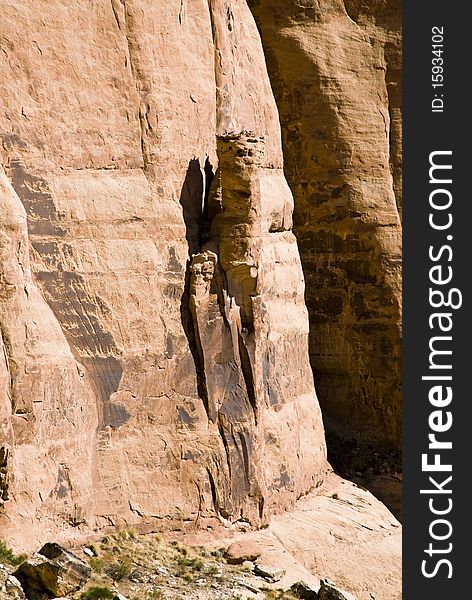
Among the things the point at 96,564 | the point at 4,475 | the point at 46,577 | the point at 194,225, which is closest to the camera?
the point at 46,577

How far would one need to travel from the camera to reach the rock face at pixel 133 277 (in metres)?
19.0

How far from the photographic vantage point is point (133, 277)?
20547 mm

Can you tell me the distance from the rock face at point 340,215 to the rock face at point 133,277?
547 centimetres

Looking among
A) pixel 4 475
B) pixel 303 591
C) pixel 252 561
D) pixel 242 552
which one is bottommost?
pixel 303 591

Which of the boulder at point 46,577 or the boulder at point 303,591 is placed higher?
the boulder at point 46,577

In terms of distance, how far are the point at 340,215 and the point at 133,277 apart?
9.27 metres

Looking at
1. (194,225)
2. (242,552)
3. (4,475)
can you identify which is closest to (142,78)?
(194,225)

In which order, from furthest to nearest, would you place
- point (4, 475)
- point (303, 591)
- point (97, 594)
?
point (303, 591) < point (4, 475) < point (97, 594)

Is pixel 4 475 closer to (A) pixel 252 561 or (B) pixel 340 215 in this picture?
(A) pixel 252 561

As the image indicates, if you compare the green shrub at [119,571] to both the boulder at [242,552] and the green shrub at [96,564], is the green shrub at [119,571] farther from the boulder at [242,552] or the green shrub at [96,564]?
the boulder at [242,552]

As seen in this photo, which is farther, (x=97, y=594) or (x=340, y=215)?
(x=340, y=215)

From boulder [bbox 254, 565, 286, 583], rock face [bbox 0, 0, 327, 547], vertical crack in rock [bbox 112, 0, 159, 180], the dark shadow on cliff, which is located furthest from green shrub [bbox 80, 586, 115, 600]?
vertical crack in rock [bbox 112, 0, 159, 180]

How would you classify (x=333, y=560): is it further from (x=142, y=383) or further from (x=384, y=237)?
(x=384, y=237)

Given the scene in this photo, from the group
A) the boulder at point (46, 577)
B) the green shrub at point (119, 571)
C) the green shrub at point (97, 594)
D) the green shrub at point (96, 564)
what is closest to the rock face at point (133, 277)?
the green shrub at point (96, 564)
